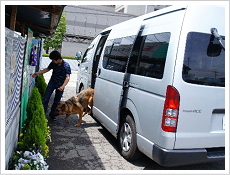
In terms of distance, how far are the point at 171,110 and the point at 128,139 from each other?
1202mm

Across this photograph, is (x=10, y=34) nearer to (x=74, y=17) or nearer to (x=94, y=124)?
(x=94, y=124)

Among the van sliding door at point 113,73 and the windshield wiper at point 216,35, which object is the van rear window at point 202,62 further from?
the van sliding door at point 113,73

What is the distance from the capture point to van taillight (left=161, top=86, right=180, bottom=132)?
2846mm

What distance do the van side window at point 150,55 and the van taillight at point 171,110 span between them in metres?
0.29

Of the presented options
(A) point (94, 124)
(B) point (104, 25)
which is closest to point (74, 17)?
(B) point (104, 25)

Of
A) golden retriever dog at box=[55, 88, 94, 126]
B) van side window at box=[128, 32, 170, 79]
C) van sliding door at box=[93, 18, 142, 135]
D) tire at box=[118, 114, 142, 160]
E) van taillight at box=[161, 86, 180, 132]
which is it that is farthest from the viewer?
golden retriever dog at box=[55, 88, 94, 126]

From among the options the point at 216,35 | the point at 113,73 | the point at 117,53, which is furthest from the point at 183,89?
the point at 117,53

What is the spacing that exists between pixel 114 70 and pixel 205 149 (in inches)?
85.2

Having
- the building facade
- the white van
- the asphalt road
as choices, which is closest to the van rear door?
the white van

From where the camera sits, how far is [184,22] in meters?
2.88

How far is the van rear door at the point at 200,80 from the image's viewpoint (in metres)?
2.87

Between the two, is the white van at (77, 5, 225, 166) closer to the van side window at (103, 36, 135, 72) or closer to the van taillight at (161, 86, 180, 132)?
the van taillight at (161, 86, 180, 132)

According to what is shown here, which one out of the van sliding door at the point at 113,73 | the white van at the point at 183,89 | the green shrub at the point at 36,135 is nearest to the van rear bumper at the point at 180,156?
the white van at the point at 183,89

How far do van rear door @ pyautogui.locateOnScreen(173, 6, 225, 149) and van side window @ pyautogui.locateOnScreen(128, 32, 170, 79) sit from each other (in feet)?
0.97
